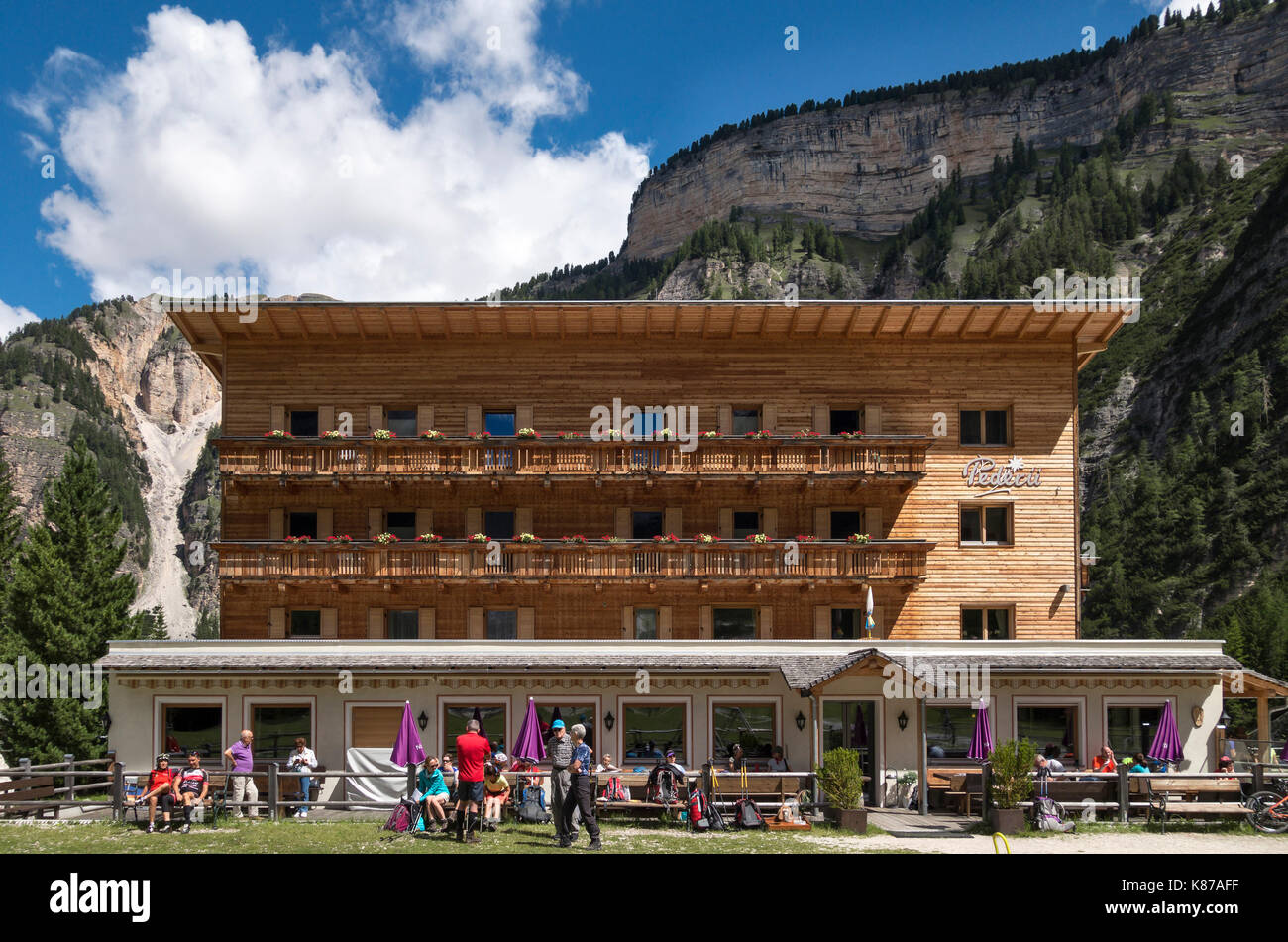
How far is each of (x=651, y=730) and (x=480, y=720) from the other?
463 cm

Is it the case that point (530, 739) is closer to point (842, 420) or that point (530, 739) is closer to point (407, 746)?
point (407, 746)

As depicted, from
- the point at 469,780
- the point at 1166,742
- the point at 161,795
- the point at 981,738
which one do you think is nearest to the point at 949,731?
the point at 981,738

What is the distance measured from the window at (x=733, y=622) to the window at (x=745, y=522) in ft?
8.08

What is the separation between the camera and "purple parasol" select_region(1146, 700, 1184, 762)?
26.8 meters

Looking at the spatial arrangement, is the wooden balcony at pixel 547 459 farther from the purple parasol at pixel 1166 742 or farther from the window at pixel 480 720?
the purple parasol at pixel 1166 742

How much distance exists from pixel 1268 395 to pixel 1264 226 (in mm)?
29557

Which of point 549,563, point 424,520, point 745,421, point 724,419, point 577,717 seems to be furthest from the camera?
point 745,421

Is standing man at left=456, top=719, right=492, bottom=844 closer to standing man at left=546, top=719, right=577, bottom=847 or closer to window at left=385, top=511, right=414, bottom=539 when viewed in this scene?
standing man at left=546, top=719, right=577, bottom=847

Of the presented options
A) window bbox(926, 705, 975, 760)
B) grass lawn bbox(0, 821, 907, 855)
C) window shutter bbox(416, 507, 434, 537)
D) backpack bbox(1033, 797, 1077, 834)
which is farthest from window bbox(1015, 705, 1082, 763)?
window shutter bbox(416, 507, 434, 537)

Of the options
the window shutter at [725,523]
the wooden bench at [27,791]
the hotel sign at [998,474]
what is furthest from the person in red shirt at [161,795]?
the hotel sign at [998,474]

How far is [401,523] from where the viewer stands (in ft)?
114

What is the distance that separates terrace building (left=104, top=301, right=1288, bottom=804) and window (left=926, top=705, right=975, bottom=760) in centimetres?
23

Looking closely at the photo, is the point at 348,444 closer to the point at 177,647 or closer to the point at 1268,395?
the point at 177,647

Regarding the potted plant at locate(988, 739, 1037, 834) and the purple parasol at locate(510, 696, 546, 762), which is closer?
the potted plant at locate(988, 739, 1037, 834)
